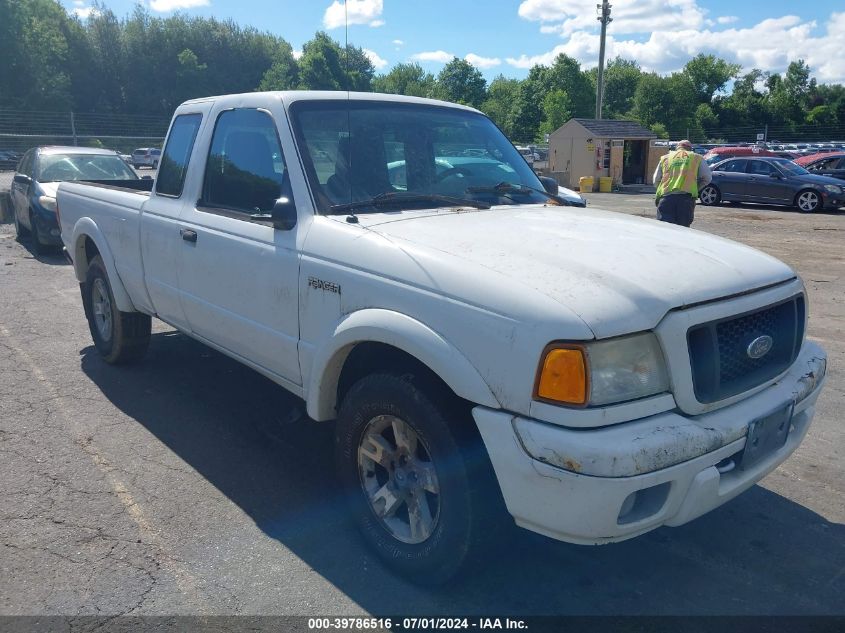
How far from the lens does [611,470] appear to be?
7.65 feet

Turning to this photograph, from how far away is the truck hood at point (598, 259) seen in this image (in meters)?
2.51

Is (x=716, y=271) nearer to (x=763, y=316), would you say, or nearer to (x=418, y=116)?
(x=763, y=316)

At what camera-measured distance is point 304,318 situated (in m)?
3.38

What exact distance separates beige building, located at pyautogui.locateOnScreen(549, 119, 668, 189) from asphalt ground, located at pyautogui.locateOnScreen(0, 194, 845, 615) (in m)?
26.8

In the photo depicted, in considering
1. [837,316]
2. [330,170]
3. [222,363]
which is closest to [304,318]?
[330,170]

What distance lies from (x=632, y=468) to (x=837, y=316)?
6670 millimetres

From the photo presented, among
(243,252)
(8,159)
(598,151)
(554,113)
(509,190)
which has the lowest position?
(243,252)

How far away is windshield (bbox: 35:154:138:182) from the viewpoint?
1162 cm

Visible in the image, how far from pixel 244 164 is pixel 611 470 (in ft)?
9.08

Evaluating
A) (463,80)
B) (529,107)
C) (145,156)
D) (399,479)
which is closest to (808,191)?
(399,479)

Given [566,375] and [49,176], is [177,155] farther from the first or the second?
[49,176]

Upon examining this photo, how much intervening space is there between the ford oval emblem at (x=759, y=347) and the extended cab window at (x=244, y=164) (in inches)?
93.0

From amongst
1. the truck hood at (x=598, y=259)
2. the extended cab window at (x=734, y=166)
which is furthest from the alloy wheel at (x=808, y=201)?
the truck hood at (x=598, y=259)

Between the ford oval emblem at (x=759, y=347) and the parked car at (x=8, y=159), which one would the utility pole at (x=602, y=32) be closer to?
the parked car at (x=8, y=159)
